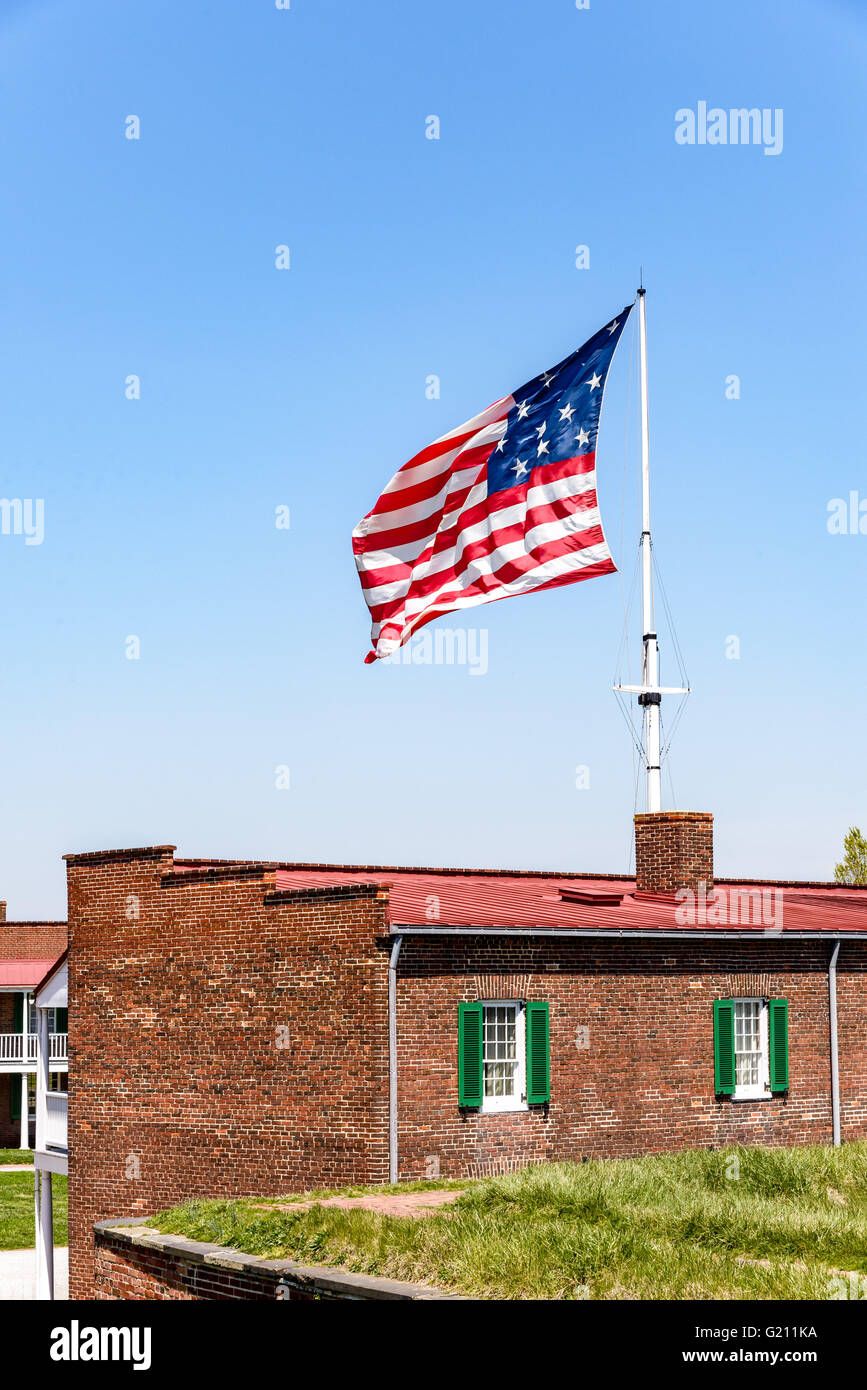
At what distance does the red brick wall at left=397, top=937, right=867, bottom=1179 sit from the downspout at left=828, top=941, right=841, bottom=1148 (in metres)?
0.11

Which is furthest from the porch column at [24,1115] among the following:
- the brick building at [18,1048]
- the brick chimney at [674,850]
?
the brick chimney at [674,850]

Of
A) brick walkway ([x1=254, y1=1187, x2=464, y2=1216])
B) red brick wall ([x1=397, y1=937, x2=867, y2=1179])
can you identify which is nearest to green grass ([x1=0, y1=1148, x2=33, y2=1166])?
red brick wall ([x1=397, y1=937, x2=867, y2=1179])

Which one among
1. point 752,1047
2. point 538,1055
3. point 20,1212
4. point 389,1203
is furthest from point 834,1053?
point 20,1212

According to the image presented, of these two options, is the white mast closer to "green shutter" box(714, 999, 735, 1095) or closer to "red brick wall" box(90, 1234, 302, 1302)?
"green shutter" box(714, 999, 735, 1095)

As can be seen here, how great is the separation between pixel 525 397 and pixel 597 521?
2.51 m

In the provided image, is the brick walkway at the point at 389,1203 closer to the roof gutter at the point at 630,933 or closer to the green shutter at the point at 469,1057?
the green shutter at the point at 469,1057

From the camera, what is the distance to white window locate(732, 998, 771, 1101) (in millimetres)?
25250

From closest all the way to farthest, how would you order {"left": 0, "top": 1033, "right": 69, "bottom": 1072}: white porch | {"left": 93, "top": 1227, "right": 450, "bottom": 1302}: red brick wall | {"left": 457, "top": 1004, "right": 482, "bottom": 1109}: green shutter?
{"left": 93, "top": 1227, "right": 450, "bottom": 1302}: red brick wall < {"left": 457, "top": 1004, "right": 482, "bottom": 1109}: green shutter < {"left": 0, "top": 1033, "right": 69, "bottom": 1072}: white porch

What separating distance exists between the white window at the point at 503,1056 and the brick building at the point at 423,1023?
0.11 ft

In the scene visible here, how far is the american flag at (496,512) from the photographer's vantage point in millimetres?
22172
